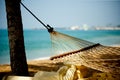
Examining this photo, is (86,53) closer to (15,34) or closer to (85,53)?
(85,53)

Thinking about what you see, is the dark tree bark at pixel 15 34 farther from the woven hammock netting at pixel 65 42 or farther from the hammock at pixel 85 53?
Result: the woven hammock netting at pixel 65 42

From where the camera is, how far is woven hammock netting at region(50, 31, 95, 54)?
2.44 meters

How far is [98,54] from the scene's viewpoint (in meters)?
2.49

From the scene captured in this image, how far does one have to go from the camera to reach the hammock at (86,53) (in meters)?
2.22

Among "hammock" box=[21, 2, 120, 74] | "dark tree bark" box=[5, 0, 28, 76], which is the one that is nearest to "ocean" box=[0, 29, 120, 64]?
"dark tree bark" box=[5, 0, 28, 76]

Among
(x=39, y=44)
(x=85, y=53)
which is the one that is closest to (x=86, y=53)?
(x=85, y=53)

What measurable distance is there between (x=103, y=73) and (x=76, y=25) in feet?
191

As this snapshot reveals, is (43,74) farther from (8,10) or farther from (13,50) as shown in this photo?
(8,10)

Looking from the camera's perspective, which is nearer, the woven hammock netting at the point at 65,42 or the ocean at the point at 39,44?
the woven hammock netting at the point at 65,42

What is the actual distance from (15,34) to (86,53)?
981 millimetres

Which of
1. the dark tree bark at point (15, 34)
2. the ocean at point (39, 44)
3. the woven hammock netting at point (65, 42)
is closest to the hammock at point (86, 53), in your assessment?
the woven hammock netting at point (65, 42)

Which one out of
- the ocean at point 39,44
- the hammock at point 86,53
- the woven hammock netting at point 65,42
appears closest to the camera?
the hammock at point 86,53

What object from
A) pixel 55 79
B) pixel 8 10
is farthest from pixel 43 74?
pixel 8 10

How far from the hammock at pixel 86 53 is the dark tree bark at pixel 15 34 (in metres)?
0.44
